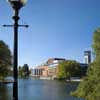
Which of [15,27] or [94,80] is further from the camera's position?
[94,80]

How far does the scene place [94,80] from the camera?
97.1ft

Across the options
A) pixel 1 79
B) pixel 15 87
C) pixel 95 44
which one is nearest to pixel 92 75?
pixel 95 44

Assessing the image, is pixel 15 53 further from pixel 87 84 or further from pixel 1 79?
pixel 1 79

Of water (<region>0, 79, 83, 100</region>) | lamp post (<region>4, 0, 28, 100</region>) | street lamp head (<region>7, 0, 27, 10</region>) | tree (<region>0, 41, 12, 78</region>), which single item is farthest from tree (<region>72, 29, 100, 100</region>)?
tree (<region>0, 41, 12, 78</region>)

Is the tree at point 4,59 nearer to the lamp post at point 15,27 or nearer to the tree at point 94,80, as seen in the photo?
the tree at point 94,80

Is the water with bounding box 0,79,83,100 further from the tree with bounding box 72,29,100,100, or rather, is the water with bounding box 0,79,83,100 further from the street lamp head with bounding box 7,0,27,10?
the street lamp head with bounding box 7,0,27,10

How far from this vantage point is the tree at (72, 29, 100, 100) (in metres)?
28.5

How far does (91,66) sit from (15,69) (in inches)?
926

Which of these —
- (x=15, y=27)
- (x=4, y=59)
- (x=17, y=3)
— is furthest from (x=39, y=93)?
(x=17, y=3)

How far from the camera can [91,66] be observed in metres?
30.9

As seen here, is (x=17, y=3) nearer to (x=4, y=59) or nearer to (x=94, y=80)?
(x=94, y=80)

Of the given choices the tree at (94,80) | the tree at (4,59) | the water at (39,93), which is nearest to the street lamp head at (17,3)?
the tree at (94,80)

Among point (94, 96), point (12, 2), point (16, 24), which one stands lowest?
point (94, 96)

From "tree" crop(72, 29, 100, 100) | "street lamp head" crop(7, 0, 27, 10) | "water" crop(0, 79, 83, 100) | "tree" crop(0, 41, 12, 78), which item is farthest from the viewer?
"tree" crop(0, 41, 12, 78)
